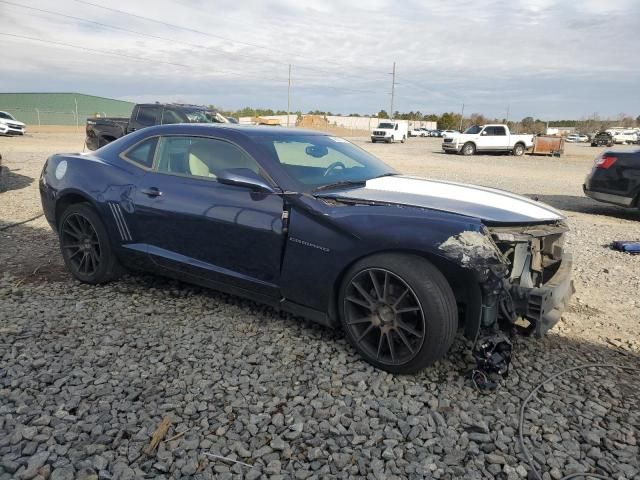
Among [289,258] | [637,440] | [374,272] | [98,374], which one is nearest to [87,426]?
[98,374]

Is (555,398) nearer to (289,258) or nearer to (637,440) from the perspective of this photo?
(637,440)

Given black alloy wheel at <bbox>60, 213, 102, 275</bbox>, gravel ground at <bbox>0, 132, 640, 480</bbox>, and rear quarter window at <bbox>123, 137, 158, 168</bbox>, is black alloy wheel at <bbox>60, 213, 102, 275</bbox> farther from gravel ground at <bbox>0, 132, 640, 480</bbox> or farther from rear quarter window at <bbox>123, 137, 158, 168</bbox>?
rear quarter window at <bbox>123, 137, 158, 168</bbox>

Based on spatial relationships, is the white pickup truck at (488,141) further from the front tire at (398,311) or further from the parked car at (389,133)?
the front tire at (398,311)

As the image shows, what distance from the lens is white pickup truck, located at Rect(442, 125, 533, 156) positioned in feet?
88.2

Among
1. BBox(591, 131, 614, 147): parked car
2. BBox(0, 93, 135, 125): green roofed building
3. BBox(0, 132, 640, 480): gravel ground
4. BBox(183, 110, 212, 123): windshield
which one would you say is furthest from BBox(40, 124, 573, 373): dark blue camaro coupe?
BBox(591, 131, 614, 147): parked car

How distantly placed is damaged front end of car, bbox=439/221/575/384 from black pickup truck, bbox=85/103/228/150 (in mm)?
10644

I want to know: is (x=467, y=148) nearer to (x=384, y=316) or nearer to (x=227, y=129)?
(x=227, y=129)

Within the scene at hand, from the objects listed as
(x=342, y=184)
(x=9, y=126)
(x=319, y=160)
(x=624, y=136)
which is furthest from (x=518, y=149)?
(x=624, y=136)

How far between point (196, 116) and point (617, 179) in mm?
9490

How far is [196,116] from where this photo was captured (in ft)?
41.4

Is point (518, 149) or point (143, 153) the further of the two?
point (518, 149)

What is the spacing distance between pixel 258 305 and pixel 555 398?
2.27m

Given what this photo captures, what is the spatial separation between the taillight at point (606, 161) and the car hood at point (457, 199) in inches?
230

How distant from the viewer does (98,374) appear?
2988 mm
